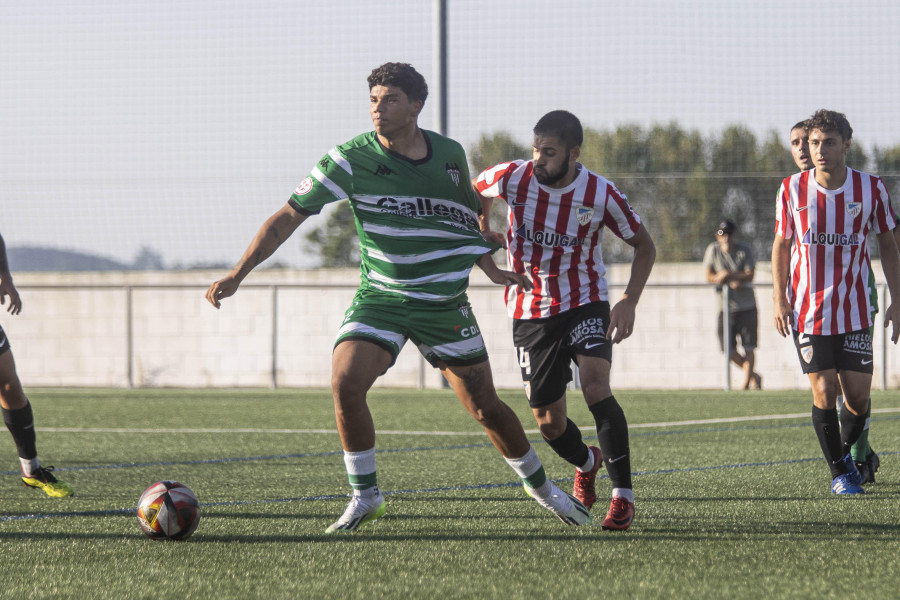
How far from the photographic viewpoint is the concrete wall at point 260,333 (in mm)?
17312

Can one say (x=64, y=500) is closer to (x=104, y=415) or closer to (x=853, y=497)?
(x=853, y=497)

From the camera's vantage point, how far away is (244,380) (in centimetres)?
1853

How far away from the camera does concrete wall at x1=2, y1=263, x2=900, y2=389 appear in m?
17.3

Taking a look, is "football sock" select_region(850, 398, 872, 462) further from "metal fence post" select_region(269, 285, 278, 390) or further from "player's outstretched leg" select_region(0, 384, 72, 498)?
"metal fence post" select_region(269, 285, 278, 390)

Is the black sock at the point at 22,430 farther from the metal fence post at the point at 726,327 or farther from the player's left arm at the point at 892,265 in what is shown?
the metal fence post at the point at 726,327

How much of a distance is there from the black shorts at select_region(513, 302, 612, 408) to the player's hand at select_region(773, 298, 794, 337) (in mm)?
1232

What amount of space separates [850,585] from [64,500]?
3.84 m

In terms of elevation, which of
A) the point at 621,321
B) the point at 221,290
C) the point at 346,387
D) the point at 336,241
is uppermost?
the point at 221,290

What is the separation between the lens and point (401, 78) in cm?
473

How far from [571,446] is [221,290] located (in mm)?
1880

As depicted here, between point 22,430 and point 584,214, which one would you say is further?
point 22,430

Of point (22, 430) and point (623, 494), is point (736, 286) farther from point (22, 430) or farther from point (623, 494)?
point (623, 494)

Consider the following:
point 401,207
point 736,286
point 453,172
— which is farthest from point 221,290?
point 736,286

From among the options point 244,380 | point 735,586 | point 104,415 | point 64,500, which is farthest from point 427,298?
point 244,380
